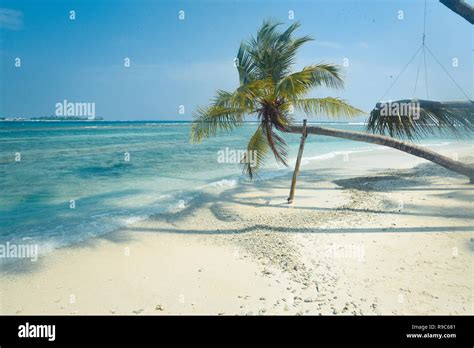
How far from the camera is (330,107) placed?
781cm

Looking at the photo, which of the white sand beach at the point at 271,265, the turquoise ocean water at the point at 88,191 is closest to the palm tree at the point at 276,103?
the white sand beach at the point at 271,265

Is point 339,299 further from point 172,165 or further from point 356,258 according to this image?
point 172,165

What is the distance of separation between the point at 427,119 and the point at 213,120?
7.09 metres

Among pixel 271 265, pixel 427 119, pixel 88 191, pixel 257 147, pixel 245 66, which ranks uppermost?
pixel 245 66

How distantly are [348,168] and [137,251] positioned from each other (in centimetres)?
1343

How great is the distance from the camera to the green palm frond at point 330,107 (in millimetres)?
7738

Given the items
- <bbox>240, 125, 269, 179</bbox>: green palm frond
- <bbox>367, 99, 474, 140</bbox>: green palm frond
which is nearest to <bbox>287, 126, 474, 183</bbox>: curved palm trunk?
<bbox>240, 125, 269, 179</bbox>: green palm frond

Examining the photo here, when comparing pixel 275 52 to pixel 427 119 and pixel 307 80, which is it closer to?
pixel 307 80

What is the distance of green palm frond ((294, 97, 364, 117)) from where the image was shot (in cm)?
774

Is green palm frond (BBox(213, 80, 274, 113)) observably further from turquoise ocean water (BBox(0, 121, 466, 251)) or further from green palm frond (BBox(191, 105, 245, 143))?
turquoise ocean water (BBox(0, 121, 466, 251))

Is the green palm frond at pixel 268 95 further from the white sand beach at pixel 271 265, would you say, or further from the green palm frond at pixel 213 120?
the white sand beach at pixel 271 265

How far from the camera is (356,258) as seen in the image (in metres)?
4.66

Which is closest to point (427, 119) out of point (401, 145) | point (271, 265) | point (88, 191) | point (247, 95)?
point (401, 145)

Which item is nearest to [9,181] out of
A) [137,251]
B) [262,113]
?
[137,251]
